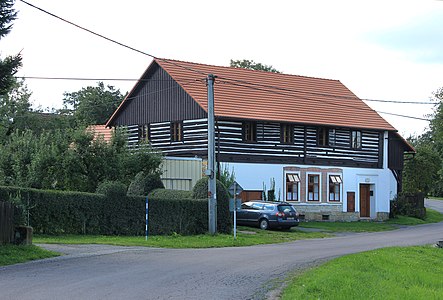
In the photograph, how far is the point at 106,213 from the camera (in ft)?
99.0

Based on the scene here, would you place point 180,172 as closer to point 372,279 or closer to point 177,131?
point 177,131

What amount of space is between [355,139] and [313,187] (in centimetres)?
533

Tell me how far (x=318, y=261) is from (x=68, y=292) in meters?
9.50

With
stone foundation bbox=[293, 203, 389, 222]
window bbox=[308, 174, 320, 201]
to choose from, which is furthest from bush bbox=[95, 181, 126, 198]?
window bbox=[308, 174, 320, 201]

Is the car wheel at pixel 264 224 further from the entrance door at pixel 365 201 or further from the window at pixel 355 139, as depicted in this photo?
the entrance door at pixel 365 201

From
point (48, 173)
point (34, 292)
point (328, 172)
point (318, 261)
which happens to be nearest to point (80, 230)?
point (48, 173)

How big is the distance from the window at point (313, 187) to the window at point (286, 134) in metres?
2.95

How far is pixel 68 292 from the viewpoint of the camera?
1381 cm

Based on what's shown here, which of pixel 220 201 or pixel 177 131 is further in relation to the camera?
pixel 177 131

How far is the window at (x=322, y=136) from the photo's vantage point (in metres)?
48.7

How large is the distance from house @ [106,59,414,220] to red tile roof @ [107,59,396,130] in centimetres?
8

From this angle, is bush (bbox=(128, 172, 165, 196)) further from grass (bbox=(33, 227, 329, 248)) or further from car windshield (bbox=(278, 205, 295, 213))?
car windshield (bbox=(278, 205, 295, 213))

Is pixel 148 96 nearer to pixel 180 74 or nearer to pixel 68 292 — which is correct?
pixel 180 74

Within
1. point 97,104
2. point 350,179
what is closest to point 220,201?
point 350,179
